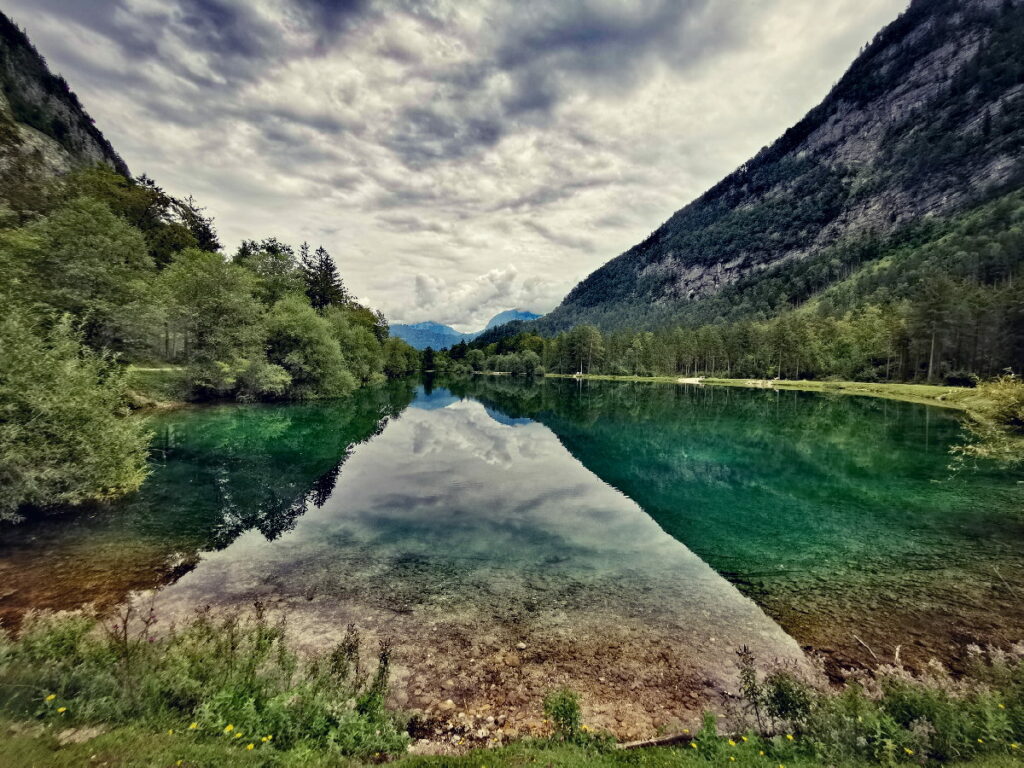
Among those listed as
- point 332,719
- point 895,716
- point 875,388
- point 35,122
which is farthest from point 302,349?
point 875,388

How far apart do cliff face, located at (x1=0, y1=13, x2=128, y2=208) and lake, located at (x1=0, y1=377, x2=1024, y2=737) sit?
305ft

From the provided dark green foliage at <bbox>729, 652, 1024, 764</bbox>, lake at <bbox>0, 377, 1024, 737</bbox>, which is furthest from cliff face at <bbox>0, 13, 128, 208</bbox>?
dark green foliage at <bbox>729, 652, 1024, 764</bbox>

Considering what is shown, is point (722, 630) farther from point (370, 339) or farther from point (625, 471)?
point (370, 339)

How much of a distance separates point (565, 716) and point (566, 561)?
33.0 ft

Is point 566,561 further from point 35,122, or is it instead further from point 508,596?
point 35,122

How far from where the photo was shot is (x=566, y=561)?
1872 centimetres

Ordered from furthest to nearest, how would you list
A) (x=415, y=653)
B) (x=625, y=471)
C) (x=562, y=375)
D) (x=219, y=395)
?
(x=562, y=375) → (x=219, y=395) → (x=625, y=471) → (x=415, y=653)

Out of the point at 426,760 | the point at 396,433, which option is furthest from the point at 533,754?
the point at 396,433

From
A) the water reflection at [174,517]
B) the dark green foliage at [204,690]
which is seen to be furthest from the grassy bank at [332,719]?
the water reflection at [174,517]

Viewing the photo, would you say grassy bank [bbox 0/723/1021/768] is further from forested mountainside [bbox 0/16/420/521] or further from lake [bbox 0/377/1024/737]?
forested mountainside [bbox 0/16/420/521]

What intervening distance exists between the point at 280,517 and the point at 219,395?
55544mm

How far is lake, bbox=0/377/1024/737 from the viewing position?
461 inches

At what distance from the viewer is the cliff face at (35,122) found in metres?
85.1

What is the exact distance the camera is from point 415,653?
38.5 feet
